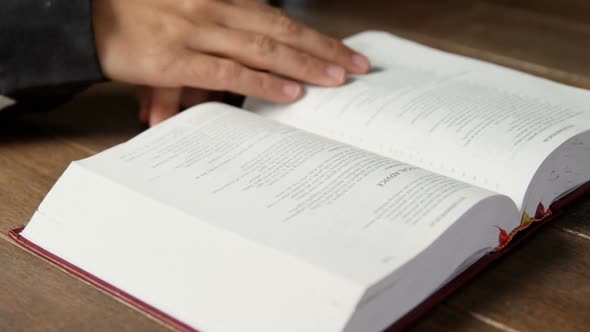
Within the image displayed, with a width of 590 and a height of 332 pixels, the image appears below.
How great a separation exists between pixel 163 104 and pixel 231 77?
0.10m

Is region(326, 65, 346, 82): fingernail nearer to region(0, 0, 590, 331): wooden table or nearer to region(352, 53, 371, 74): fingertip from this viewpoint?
region(352, 53, 371, 74): fingertip

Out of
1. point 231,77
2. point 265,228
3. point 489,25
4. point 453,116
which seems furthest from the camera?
point 489,25

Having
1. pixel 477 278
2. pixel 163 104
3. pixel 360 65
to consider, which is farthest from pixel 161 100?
pixel 477 278

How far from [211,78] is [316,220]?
1.19 ft

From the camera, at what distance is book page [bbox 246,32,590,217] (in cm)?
74

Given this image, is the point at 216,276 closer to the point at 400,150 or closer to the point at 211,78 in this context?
the point at 400,150

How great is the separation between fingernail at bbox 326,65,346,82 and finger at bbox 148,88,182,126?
0.62ft

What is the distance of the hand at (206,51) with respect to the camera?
→ 35.9 inches

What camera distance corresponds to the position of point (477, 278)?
0.66 meters

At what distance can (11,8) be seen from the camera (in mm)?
868

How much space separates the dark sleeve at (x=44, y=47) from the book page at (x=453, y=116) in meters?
0.21

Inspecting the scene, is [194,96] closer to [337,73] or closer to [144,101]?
[144,101]

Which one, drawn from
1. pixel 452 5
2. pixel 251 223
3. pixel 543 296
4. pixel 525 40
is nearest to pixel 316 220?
pixel 251 223

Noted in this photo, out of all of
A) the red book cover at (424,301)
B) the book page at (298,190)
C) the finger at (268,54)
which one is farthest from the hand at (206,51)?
the red book cover at (424,301)
